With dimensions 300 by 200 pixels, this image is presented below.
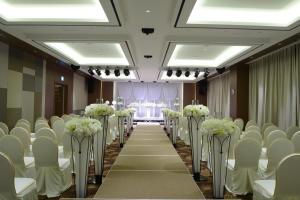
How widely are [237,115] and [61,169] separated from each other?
8.08 m

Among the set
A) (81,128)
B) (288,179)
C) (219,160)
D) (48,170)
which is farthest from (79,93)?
(288,179)

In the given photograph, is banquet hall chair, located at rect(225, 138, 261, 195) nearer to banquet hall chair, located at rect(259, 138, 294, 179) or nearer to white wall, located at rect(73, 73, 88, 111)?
banquet hall chair, located at rect(259, 138, 294, 179)

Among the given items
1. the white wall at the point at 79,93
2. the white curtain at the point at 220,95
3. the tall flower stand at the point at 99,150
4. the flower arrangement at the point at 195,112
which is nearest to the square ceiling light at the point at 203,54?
the white curtain at the point at 220,95

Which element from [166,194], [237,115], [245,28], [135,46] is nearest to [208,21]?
[245,28]

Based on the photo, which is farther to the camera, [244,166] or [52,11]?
[52,11]

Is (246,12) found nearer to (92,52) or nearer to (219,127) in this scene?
(219,127)

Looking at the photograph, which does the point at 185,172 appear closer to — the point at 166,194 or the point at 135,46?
the point at 166,194

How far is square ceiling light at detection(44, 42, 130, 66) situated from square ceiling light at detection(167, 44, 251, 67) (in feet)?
6.68

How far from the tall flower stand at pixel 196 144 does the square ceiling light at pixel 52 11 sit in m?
2.64

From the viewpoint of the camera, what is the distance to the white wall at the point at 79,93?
578 inches

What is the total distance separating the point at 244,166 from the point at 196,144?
1.20 meters

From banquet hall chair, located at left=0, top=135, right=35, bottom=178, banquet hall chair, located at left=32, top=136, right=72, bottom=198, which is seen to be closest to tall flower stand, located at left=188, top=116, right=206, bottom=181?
banquet hall chair, located at left=32, top=136, right=72, bottom=198

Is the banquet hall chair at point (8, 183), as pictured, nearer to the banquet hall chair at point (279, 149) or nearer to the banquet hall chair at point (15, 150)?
the banquet hall chair at point (15, 150)

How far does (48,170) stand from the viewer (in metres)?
4.11
